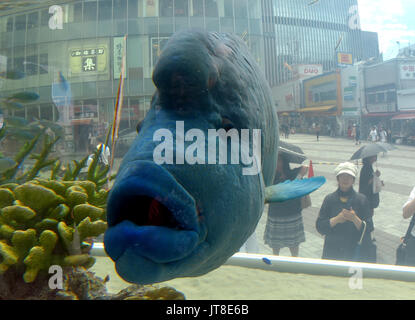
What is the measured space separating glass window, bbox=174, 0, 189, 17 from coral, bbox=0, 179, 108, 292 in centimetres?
92

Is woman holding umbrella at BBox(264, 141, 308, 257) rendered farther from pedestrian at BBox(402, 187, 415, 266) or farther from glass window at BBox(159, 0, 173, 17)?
glass window at BBox(159, 0, 173, 17)

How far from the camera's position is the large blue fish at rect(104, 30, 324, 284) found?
32cm

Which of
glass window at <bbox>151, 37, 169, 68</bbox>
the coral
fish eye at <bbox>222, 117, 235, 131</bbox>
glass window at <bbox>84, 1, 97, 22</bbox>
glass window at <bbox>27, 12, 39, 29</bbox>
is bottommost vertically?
the coral

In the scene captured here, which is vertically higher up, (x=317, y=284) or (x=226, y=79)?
(x=226, y=79)

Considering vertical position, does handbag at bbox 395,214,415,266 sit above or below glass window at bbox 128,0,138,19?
below

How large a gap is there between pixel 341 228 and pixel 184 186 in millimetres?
2222

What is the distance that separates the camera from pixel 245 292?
1.60m

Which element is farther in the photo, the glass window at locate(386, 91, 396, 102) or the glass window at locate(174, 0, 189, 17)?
the glass window at locate(386, 91, 396, 102)

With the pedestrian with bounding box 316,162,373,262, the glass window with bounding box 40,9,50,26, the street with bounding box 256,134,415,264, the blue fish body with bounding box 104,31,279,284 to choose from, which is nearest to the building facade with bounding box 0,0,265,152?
the blue fish body with bounding box 104,31,279,284

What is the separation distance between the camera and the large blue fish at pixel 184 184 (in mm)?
322
